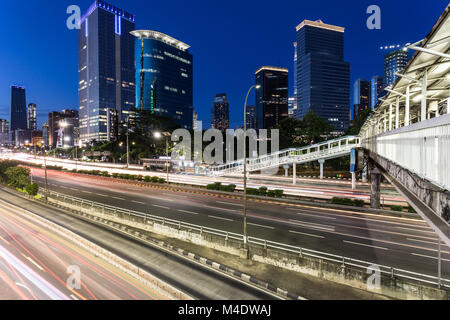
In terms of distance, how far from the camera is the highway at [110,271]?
988 centimetres

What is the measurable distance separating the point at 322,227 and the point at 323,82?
174m

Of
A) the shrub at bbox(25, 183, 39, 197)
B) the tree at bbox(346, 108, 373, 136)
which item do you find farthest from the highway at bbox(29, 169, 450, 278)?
the tree at bbox(346, 108, 373, 136)

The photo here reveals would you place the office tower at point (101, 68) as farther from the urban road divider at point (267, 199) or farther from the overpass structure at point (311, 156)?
the overpass structure at point (311, 156)

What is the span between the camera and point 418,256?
12766 mm

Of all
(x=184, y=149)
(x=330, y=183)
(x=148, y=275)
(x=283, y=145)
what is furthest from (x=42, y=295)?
(x=184, y=149)

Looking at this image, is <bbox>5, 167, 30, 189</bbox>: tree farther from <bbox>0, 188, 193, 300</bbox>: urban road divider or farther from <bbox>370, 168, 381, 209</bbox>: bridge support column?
<bbox>370, 168, 381, 209</bbox>: bridge support column

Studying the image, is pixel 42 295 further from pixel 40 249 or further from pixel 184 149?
pixel 184 149

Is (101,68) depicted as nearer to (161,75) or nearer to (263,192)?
(161,75)

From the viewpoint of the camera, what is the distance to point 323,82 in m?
167

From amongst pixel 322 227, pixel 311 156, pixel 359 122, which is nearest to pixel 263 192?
pixel 322 227

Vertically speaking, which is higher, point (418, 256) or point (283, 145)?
point (283, 145)

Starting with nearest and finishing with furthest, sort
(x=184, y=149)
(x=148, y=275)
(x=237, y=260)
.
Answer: (x=148, y=275)
(x=237, y=260)
(x=184, y=149)

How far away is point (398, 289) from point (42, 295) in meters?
14.7

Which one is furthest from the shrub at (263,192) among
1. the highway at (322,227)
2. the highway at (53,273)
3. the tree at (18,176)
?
the tree at (18,176)
